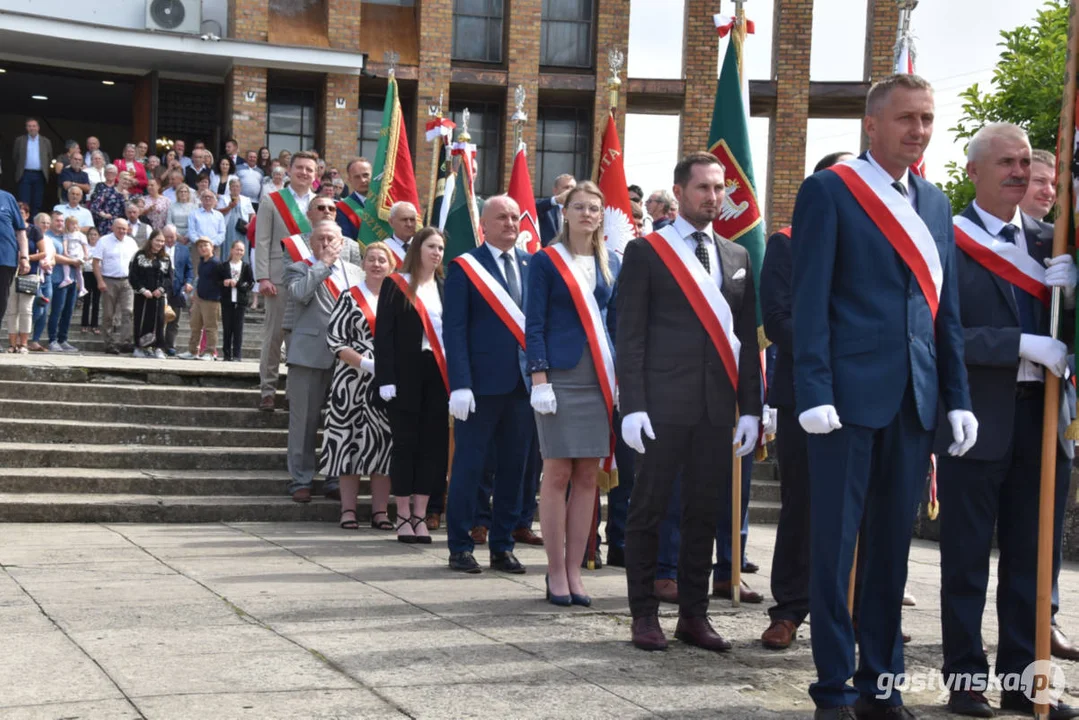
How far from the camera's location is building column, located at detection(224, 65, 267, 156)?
976 inches

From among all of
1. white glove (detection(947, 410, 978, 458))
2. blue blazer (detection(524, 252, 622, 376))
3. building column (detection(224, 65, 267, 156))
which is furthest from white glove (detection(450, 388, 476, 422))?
building column (detection(224, 65, 267, 156))

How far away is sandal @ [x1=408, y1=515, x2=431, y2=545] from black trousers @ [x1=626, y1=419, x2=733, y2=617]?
3.17 m

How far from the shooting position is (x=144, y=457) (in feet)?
34.2

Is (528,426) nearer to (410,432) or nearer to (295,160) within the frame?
(410,432)

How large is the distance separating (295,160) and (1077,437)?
7593 millimetres

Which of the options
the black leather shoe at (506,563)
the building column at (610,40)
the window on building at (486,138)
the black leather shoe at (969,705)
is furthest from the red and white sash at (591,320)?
the window on building at (486,138)

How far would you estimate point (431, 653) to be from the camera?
5.10 metres

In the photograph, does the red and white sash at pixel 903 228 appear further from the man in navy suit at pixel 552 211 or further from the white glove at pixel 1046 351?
the man in navy suit at pixel 552 211

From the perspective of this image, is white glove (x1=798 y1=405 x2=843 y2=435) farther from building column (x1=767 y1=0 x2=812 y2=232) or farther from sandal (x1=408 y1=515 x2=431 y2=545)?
building column (x1=767 y1=0 x2=812 y2=232)

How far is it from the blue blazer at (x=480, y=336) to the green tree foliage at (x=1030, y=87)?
7.87 meters

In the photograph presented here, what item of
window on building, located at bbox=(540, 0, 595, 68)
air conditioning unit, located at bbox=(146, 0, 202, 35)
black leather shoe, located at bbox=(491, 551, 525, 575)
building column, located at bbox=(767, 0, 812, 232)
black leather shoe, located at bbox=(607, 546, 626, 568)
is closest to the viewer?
black leather shoe, located at bbox=(491, 551, 525, 575)

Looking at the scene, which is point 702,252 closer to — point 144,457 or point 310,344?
point 310,344

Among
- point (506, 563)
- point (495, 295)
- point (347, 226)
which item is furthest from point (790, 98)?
point (506, 563)

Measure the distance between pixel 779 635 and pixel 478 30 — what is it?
2252cm
